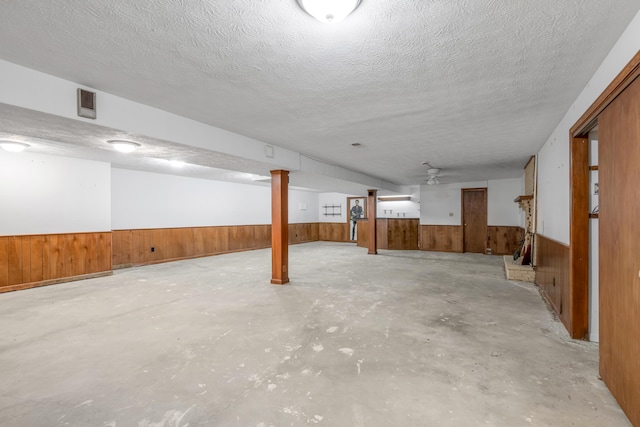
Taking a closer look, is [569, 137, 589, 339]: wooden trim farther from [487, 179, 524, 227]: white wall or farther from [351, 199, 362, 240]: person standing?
[351, 199, 362, 240]: person standing

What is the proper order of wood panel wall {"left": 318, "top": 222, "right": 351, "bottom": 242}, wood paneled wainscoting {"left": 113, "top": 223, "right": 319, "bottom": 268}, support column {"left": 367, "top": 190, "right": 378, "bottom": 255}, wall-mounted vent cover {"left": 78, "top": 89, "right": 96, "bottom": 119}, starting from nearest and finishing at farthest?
wall-mounted vent cover {"left": 78, "top": 89, "right": 96, "bottom": 119} → wood paneled wainscoting {"left": 113, "top": 223, "right": 319, "bottom": 268} → support column {"left": 367, "top": 190, "right": 378, "bottom": 255} → wood panel wall {"left": 318, "top": 222, "right": 351, "bottom": 242}

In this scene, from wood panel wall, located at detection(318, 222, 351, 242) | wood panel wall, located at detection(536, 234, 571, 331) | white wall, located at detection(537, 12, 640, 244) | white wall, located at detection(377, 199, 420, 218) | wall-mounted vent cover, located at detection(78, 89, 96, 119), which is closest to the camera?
white wall, located at detection(537, 12, 640, 244)

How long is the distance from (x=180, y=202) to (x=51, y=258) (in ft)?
11.0

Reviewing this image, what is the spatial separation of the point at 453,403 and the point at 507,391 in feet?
1.45

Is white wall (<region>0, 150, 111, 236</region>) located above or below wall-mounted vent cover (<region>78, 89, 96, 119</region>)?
below

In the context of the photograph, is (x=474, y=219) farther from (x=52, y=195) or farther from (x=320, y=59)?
(x=52, y=195)

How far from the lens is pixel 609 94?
1944mm

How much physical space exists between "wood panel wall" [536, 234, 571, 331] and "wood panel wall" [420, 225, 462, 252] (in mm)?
4904

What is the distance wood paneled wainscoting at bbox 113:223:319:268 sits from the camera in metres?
7.08

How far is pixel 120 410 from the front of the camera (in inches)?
74.0

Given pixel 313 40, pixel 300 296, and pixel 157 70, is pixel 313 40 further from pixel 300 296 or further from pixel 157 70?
pixel 300 296

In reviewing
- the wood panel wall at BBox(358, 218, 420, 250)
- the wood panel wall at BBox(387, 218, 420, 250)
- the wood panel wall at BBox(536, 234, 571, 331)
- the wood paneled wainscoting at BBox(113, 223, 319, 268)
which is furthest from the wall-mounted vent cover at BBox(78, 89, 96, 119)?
the wood panel wall at BBox(387, 218, 420, 250)

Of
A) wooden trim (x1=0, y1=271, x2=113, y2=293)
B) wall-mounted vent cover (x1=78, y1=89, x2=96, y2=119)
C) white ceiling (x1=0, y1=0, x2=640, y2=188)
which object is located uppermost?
white ceiling (x1=0, y1=0, x2=640, y2=188)

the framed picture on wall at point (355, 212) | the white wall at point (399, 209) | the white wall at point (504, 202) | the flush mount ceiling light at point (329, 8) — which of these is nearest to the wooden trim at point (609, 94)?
the flush mount ceiling light at point (329, 8)
